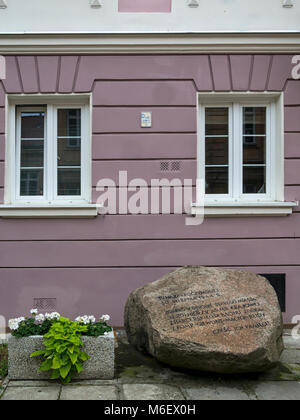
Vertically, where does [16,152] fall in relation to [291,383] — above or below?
above

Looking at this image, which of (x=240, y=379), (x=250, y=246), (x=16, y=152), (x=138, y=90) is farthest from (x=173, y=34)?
(x=240, y=379)

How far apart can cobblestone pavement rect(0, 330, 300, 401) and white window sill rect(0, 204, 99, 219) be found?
7.62 ft

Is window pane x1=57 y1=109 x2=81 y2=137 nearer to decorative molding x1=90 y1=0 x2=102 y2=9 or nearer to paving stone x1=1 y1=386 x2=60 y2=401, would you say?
decorative molding x1=90 y1=0 x2=102 y2=9

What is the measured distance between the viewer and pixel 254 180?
6.38 metres

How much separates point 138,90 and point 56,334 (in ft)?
12.4

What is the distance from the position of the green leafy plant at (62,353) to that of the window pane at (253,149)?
12.4 ft

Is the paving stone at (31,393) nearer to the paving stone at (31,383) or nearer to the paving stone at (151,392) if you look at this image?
the paving stone at (31,383)

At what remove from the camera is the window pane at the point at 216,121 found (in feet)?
21.0

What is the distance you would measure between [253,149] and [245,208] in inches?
39.2

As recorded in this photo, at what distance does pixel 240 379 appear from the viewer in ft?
13.5

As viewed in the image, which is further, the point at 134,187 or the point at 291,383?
the point at 134,187

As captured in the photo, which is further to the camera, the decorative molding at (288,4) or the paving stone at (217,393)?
the decorative molding at (288,4)

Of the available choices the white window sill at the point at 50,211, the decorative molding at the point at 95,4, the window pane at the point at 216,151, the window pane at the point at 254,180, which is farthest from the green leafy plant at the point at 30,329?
the decorative molding at the point at 95,4
